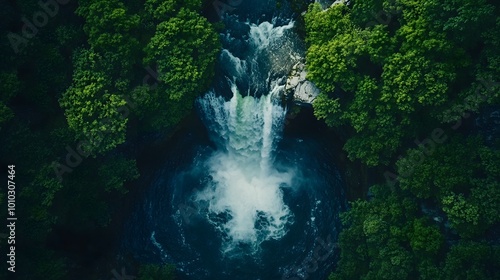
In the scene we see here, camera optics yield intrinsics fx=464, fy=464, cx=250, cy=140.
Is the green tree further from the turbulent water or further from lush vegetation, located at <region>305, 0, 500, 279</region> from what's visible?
lush vegetation, located at <region>305, 0, 500, 279</region>

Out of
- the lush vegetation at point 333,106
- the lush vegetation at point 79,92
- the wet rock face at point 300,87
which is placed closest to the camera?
the lush vegetation at point 333,106

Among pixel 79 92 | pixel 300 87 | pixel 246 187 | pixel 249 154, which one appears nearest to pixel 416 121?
pixel 300 87

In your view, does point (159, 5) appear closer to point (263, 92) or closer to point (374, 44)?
point (263, 92)

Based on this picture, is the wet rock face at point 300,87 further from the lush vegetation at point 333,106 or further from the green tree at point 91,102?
the green tree at point 91,102

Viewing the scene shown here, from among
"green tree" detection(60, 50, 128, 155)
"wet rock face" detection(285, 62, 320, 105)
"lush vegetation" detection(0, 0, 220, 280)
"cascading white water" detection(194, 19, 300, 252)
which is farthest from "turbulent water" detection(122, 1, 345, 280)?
"green tree" detection(60, 50, 128, 155)

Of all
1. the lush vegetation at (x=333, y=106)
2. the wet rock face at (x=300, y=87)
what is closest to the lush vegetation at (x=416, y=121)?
the lush vegetation at (x=333, y=106)

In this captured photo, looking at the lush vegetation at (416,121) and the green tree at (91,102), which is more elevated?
the green tree at (91,102)
